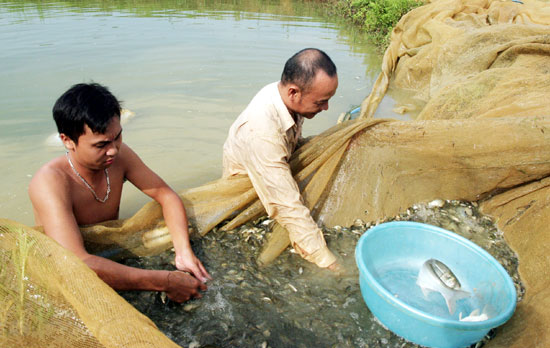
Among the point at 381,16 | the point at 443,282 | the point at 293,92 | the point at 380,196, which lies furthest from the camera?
the point at 381,16

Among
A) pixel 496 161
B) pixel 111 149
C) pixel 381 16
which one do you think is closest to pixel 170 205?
pixel 111 149

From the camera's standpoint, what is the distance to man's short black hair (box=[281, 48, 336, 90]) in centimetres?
243

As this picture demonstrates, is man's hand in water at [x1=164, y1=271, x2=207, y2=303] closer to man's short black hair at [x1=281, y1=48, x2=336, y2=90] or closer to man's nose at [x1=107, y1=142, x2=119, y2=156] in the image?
man's nose at [x1=107, y1=142, x2=119, y2=156]

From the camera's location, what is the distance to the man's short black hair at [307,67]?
243 cm

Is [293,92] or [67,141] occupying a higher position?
[293,92]

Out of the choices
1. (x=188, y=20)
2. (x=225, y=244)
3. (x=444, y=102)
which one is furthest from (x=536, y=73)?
(x=188, y=20)

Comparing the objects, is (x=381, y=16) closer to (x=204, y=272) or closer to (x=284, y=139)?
(x=284, y=139)

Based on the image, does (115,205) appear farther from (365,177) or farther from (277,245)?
(365,177)

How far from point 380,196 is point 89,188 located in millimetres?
2141

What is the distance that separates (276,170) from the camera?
248 centimetres

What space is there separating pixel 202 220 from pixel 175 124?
3.58m

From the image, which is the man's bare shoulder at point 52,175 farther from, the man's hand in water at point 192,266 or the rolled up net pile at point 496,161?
the rolled up net pile at point 496,161

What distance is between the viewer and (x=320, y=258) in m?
2.54

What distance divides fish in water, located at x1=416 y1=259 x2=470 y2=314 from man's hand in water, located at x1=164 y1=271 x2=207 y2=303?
1.40 m
